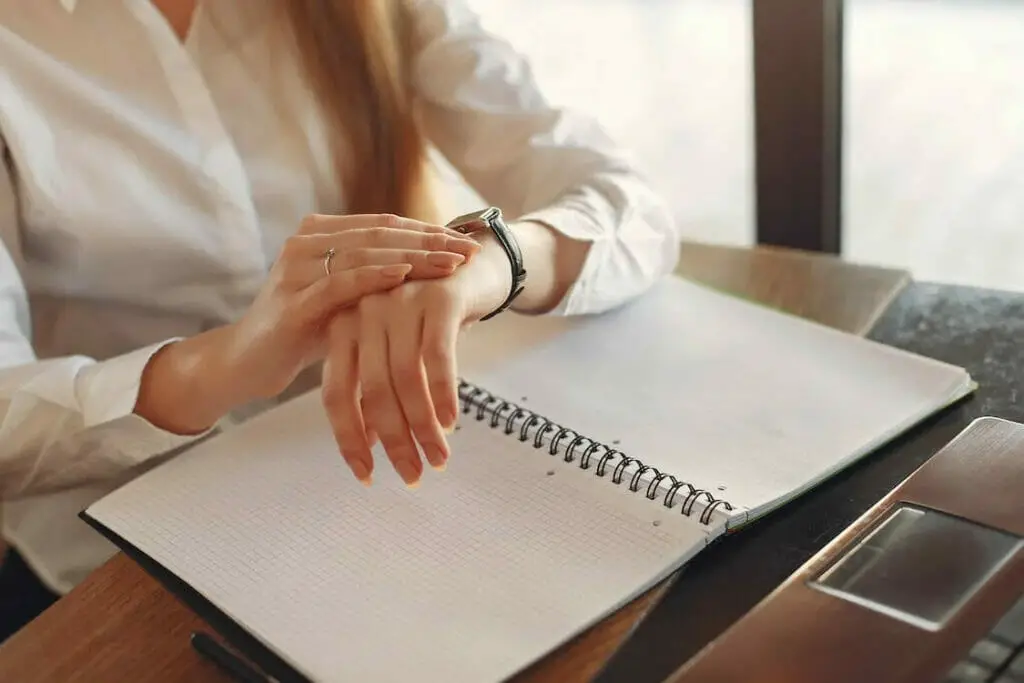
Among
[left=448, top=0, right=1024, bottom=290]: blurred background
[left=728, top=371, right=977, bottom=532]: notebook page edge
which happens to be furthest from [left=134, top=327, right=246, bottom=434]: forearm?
[left=448, top=0, right=1024, bottom=290]: blurred background

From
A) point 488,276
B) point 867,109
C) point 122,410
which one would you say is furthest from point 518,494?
point 867,109

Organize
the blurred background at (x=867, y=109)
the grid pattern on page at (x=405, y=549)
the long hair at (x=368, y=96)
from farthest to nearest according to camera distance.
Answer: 1. the blurred background at (x=867, y=109)
2. the long hair at (x=368, y=96)
3. the grid pattern on page at (x=405, y=549)

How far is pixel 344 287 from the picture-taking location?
1.97 feet

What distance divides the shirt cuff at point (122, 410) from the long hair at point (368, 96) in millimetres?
250

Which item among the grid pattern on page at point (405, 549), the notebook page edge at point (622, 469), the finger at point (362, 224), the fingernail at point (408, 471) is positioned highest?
the finger at point (362, 224)

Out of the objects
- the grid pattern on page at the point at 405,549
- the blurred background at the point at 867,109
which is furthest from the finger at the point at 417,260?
the blurred background at the point at 867,109

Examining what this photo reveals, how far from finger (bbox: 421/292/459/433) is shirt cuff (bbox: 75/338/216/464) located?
21 centimetres

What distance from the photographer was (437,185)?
36.2 inches

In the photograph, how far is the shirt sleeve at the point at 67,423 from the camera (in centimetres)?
67

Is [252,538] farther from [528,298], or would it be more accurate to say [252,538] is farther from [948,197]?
[948,197]

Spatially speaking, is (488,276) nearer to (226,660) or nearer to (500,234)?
(500,234)

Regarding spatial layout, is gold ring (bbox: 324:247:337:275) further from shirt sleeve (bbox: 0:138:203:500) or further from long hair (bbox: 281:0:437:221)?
long hair (bbox: 281:0:437:221)

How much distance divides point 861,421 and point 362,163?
460 mm

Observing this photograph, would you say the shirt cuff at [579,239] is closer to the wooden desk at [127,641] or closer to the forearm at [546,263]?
the forearm at [546,263]
